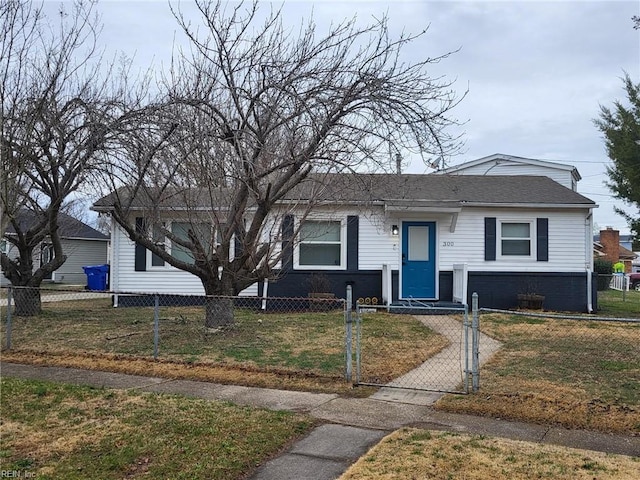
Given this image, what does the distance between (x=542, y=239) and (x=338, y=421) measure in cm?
1164

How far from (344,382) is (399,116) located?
3.71 metres

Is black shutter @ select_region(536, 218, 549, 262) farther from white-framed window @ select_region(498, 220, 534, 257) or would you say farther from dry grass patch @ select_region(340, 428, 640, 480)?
dry grass patch @ select_region(340, 428, 640, 480)

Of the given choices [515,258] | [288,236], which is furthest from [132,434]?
[515,258]

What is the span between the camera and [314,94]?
26.4 ft

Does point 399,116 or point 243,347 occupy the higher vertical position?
point 399,116

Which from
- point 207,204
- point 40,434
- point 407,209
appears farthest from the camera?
point 407,209

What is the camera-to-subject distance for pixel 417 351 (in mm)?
9398

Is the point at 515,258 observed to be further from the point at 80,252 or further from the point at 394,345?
the point at 80,252

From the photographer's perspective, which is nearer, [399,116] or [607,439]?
[607,439]

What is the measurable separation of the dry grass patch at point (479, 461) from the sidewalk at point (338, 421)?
0.21 metres

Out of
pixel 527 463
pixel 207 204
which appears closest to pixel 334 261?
pixel 207 204

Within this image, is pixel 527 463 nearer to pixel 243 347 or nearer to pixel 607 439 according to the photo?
pixel 607 439

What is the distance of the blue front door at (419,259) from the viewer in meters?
15.4

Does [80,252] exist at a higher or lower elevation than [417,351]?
higher
